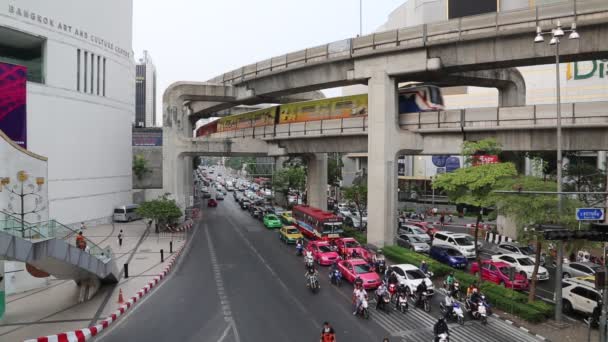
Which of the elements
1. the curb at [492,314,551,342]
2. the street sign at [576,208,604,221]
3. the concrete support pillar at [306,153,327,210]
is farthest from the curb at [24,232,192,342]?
the concrete support pillar at [306,153,327,210]

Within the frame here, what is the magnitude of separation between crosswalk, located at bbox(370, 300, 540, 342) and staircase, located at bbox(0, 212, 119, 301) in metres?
13.2

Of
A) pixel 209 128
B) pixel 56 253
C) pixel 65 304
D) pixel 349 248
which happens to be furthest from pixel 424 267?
pixel 209 128

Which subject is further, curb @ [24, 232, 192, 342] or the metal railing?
the metal railing

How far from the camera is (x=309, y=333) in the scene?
16031 mm

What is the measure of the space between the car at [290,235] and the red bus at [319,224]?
1.13 metres

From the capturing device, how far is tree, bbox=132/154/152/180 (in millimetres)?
54750

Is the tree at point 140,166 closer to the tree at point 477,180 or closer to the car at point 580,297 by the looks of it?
the tree at point 477,180

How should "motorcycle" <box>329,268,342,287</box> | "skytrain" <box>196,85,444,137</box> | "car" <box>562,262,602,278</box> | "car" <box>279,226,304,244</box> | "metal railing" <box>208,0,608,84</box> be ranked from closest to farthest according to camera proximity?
1. "motorcycle" <box>329,268,342,287</box>
2. "car" <box>562,262,602,278</box>
3. "metal railing" <box>208,0,608,84</box>
4. "skytrain" <box>196,85,444,137</box>
5. "car" <box>279,226,304,244</box>

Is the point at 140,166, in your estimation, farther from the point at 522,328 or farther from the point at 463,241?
the point at 522,328

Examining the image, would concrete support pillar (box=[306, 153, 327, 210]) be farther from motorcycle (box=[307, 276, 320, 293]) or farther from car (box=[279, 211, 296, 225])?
motorcycle (box=[307, 276, 320, 293])

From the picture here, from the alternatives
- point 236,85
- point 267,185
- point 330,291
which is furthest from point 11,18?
point 267,185

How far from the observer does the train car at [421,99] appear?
2961cm

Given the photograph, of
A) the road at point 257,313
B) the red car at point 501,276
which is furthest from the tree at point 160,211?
the red car at point 501,276

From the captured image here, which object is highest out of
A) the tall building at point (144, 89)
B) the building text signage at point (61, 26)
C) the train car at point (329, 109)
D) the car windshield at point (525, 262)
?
the tall building at point (144, 89)
